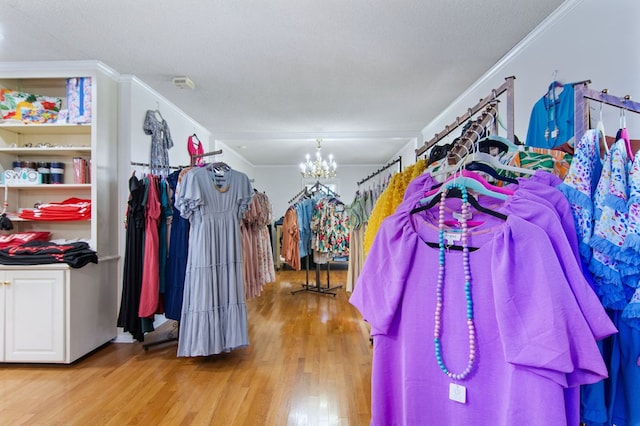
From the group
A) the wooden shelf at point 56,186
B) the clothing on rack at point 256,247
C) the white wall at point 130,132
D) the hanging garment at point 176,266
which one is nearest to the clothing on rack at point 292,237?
the clothing on rack at point 256,247

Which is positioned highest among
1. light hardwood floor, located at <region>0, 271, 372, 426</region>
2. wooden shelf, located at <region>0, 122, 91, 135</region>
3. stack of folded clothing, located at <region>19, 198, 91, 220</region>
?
wooden shelf, located at <region>0, 122, 91, 135</region>

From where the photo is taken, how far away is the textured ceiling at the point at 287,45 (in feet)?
6.81

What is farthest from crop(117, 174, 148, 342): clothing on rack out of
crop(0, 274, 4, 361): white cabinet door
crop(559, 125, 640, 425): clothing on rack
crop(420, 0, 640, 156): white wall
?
crop(420, 0, 640, 156): white wall

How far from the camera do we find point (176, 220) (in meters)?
2.81

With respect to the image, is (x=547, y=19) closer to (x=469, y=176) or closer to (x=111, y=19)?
(x=469, y=176)

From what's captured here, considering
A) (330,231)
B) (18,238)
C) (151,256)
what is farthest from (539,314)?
(330,231)

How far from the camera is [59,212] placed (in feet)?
9.41

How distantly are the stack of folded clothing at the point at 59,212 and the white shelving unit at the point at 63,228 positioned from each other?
0.31 ft

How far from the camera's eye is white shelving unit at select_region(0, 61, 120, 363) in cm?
261

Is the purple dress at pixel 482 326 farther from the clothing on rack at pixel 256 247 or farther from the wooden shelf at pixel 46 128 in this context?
the wooden shelf at pixel 46 128

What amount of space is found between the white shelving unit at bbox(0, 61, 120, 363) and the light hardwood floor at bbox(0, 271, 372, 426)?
0.24 meters

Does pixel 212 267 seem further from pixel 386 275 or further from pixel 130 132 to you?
pixel 386 275

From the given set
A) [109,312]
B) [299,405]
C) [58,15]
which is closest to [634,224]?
[299,405]

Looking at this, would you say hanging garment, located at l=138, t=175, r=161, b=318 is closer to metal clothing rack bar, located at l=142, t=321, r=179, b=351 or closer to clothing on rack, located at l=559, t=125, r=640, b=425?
metal clothing rack bar, located at l=142, t=321, r=179, b=351
